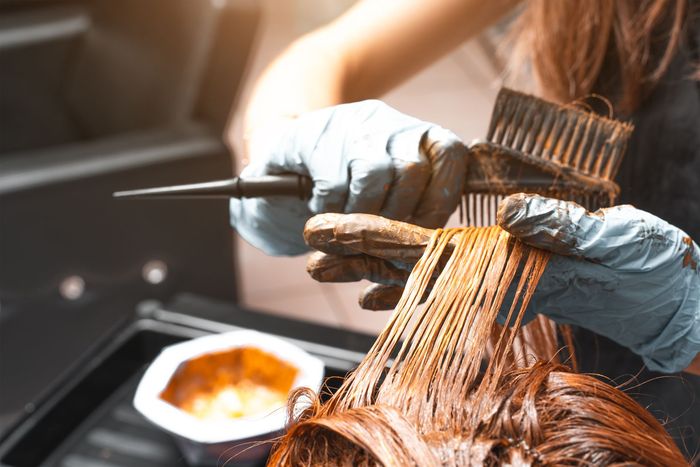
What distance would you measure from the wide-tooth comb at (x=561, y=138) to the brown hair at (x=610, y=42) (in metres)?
0.11

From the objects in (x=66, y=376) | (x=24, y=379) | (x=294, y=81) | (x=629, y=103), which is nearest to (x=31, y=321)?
(x=24, y=379)

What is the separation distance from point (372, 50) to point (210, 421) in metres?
0.57

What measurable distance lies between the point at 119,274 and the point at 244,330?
62 cm

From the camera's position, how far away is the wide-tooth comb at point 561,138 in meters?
0.72

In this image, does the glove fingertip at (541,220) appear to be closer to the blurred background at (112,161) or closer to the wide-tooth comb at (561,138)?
the wide-tooth comb at (561,138)

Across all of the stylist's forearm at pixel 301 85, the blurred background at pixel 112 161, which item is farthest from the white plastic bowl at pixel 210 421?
the blurred background at pixel 112 161

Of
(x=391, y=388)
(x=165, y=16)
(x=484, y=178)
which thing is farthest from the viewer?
(x=165, y=16)

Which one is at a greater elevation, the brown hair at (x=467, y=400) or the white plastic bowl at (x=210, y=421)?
the brown hair at (x=467, y=400)

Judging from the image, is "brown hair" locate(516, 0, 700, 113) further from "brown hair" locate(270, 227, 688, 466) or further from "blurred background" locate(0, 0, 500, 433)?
"blurred background" locate(0, 0, 500, 433)

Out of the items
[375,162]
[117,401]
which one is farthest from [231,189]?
[117,401]

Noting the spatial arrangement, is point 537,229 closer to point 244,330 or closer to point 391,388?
point 391,388

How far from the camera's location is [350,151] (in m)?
0.75

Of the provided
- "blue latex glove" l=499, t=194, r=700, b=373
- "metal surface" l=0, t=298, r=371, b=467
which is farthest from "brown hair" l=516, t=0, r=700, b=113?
"metal surface" l=0, t=298, r=371, b=467

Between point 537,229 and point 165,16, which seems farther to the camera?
point 165,16
